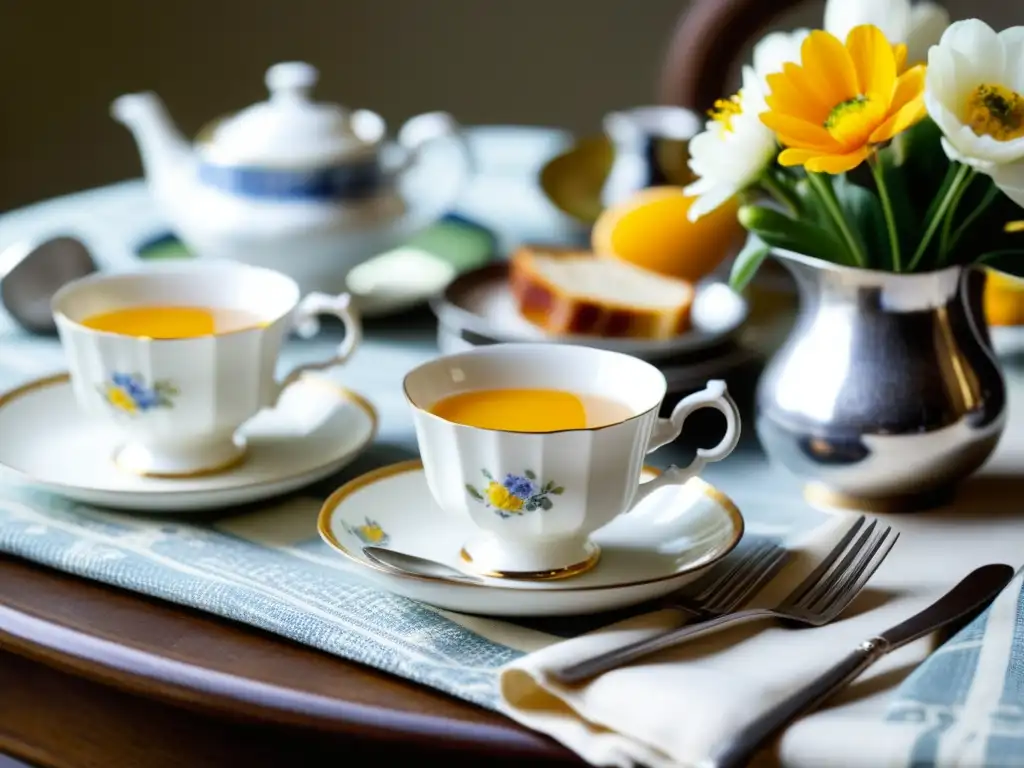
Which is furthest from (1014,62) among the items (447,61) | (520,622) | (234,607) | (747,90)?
(447,61)

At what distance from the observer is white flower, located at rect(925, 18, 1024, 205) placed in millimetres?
727

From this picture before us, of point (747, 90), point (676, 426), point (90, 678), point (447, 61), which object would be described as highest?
point (747, 90)

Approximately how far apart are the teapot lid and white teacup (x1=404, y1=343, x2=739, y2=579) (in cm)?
46

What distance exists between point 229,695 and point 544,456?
7.8 inches

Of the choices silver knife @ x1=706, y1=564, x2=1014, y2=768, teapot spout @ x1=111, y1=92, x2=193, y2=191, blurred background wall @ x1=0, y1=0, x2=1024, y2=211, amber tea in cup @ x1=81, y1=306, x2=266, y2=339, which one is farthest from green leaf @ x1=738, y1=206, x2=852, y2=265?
blurred background wall @ x1=0, y1=0, x2=1024, y2=211

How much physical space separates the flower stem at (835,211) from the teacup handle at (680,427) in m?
0.14

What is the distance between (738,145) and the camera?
805 mm

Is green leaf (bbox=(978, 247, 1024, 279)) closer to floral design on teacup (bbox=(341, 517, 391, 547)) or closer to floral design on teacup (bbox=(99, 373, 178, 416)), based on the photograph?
floral design on teacup (bbox=(341, 517, 391, 547))

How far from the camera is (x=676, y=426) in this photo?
2.50 ft

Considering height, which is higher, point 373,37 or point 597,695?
point 597,695

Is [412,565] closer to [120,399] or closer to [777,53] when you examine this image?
[120,399]

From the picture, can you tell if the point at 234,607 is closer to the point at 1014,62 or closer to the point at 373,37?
the point at 1014,62

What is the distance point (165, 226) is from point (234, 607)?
83 centimetres

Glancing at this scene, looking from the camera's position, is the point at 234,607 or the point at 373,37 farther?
the point at 373,37
